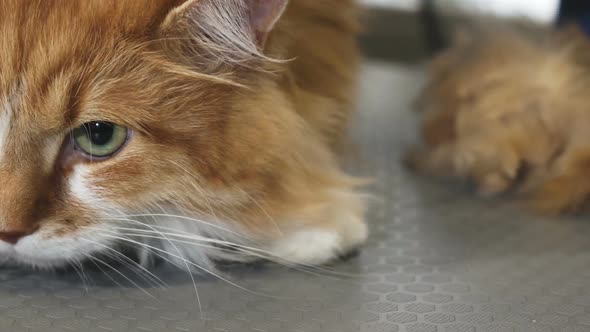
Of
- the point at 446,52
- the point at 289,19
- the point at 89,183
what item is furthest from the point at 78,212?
the point at 446,52

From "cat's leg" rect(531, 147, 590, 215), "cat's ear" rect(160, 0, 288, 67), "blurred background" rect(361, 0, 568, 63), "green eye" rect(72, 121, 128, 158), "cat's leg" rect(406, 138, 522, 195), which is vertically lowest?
"green eye" rect(72, 121, 128, 158)

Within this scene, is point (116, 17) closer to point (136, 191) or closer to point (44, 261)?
point (136, 191)

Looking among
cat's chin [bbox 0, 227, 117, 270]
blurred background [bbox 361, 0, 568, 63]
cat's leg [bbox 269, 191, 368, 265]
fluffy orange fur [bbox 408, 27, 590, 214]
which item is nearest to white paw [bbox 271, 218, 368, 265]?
cat's leg [bbox 269, 191, 368, 265]

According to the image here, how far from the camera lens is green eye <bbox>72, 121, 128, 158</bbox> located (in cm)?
97

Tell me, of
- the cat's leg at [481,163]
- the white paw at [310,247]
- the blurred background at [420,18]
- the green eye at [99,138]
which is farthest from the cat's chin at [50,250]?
the blurred background at [420,18]

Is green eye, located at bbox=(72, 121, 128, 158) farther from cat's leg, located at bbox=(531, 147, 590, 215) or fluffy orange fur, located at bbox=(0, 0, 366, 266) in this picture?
cat's leg, located at bbox=(531, 147, 590, 215)

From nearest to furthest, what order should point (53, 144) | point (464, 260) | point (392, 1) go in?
point (53, 144), point (464, 260), point (392, 1)

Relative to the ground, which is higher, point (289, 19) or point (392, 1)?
point (392, 1)

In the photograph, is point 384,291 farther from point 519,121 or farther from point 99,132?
point 519,121

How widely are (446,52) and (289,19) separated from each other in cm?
83

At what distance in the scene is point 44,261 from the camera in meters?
1.00

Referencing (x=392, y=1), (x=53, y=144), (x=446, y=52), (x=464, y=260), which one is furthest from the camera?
(x=392, y=1)

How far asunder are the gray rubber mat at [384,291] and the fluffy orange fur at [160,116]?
67 millimetres

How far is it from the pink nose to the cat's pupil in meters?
0.14
